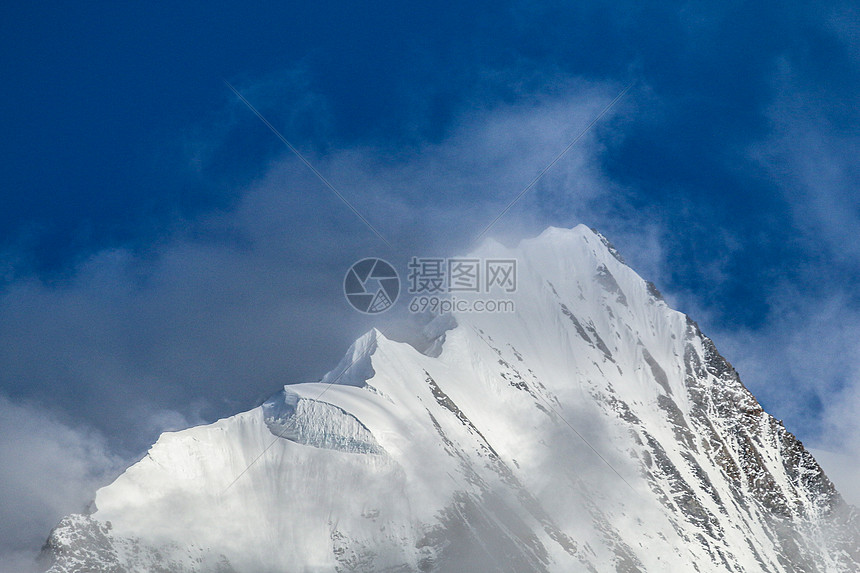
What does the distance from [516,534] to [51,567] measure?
68.3 meters

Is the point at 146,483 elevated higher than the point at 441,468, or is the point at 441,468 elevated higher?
the point at 146,483

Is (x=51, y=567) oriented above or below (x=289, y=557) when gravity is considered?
above

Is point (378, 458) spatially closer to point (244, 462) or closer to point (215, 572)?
point (244, 462)

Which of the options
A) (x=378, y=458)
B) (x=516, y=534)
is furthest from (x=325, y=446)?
(x=516, y=534)

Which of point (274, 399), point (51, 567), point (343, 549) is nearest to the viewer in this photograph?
point (51, 567)

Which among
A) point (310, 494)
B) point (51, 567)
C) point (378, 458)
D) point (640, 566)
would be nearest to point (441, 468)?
point (378, 458)

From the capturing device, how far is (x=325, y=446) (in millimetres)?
173875

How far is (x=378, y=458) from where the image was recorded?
17425cm

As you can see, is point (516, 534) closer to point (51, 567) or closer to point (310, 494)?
point (310, 494)

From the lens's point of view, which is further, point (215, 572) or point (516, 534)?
point (516, 534)

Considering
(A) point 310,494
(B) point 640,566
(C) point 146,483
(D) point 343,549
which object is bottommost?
(B) point 640,566

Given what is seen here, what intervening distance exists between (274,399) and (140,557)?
3796cm

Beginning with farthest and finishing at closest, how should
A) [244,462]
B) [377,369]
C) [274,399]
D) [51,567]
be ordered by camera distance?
[377,369], [274,399], [244,462], [51,567]

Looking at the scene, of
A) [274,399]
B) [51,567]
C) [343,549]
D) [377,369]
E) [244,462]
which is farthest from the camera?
[377,369]
